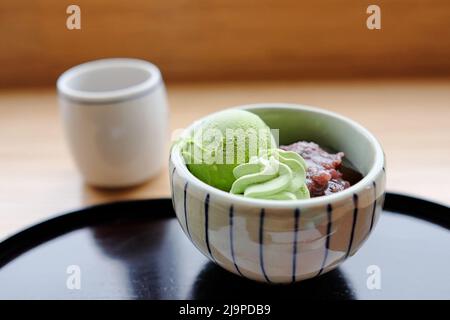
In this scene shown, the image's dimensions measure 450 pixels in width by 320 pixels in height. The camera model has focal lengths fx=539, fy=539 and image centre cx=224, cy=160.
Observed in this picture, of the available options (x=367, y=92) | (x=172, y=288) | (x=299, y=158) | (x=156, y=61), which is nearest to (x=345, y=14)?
(x=367, y=92)

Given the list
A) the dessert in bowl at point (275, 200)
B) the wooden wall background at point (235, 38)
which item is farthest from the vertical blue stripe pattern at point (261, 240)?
the wooden wall background at point (235, 38)

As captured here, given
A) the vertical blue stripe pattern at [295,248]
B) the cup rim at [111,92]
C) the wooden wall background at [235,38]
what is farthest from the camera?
the wooden wall background at [235,38]

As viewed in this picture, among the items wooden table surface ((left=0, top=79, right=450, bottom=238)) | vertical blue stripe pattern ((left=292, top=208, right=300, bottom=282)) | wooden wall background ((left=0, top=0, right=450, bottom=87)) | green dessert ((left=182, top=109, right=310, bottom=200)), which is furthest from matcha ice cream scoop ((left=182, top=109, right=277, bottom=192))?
wooden wall background ((left=0, top=0, right=450, bottom=87))

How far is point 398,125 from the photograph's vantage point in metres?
0.95

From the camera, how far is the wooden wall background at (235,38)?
3.38ft

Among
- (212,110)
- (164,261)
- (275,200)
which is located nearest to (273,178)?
(275,200)

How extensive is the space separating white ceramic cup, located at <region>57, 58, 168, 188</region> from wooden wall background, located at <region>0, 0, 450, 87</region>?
0.24 meters

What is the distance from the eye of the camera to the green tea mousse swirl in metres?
0.53

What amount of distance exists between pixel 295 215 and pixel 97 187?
41 centimetres

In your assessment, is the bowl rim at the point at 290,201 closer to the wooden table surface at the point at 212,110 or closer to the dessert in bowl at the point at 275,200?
the dessert in bowl at the point at 275,200

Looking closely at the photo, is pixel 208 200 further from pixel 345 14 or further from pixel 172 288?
pixel 345 14

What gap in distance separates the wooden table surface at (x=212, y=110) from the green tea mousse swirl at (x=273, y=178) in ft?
0.87

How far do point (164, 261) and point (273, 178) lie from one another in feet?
0.61

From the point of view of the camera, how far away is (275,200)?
0.52 metres
